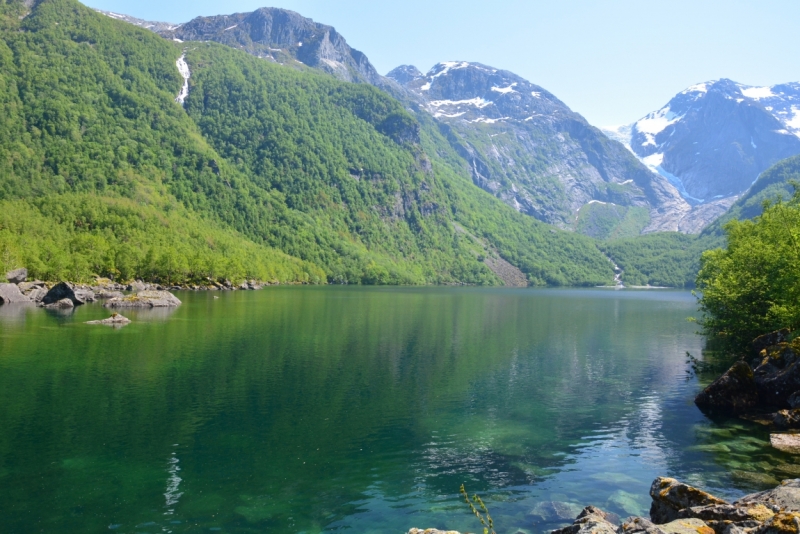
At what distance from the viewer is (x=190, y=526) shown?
20.3 meters

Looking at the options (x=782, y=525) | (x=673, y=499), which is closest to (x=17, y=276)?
(x=673, y=499)

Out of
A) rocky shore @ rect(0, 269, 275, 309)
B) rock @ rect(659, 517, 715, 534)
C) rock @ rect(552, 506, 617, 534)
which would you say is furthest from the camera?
rocky shore @ rect(0, 269, 275, 309)

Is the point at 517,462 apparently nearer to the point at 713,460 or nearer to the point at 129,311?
the point at 713,460

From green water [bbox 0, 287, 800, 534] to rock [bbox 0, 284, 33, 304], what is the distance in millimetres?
48143

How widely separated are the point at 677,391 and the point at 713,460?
19.2m

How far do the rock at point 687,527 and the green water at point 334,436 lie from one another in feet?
21.2

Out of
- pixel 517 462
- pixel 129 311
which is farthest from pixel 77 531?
pixel 129 311

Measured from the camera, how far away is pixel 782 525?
14102 mm

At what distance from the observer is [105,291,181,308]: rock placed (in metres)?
105

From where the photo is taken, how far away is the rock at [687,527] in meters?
14.8

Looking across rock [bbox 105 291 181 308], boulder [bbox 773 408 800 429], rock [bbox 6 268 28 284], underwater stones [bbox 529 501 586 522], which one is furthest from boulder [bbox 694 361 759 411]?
rock [bbox 6 268 28 284]

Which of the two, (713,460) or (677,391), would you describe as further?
(677,391)

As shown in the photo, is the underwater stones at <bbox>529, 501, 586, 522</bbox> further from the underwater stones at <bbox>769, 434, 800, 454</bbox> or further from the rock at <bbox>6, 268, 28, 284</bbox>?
the rock at <bbox>6, 268, 28, 284</bbox>

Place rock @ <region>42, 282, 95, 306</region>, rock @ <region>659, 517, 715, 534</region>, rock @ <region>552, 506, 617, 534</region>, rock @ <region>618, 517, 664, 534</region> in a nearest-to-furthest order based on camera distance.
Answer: rock @ <region>618, 517, 664, 534</region>, rock @ <region>552, 506, 617, 534</region>, rock @ <region>659, 517, 715, 534</region>, rock @ <region>42, 282, 95, 306</region>
